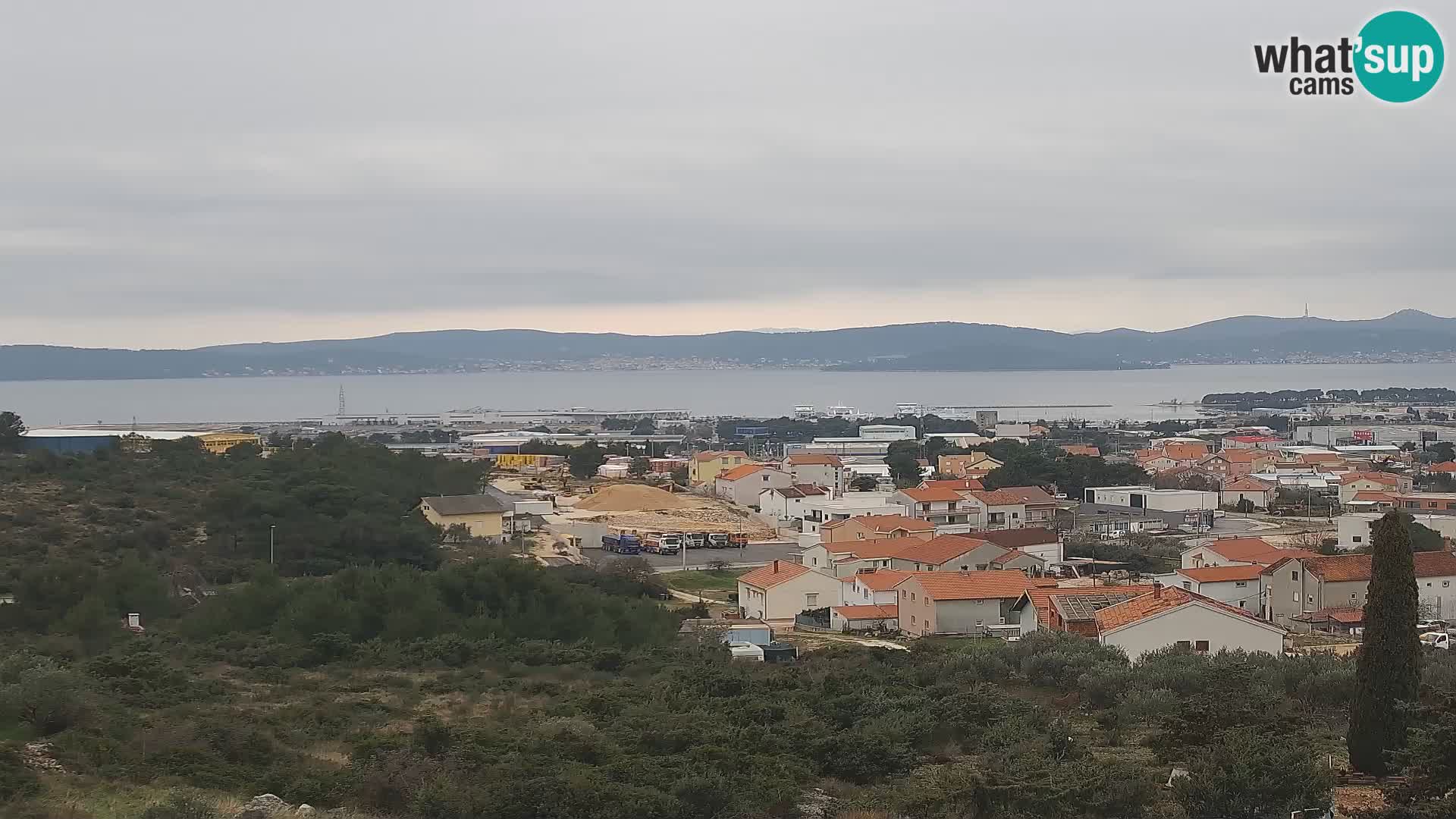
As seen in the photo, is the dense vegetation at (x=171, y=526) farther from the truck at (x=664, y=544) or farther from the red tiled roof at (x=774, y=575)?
the red tiled roof at (x=774, y=575)

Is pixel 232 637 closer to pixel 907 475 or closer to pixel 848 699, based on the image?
pixel 848 699

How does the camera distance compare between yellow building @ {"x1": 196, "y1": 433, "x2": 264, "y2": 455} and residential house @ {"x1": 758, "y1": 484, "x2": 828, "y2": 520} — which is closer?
residential house @ {"x1": 758, "y1": 484, "x2": 828, "y2": 520}

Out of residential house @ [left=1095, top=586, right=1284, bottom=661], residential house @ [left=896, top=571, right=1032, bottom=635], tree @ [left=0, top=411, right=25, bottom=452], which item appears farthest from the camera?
tree @ [left=0, top=411, right=25, bottom=452]

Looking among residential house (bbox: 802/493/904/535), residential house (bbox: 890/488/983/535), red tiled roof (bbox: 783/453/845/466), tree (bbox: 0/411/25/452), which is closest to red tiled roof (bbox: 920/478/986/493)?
residential house (bbox: 890/488/983/535)

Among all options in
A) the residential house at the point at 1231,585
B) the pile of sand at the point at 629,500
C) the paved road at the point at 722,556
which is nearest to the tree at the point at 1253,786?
the residential house at the point at 1231,585

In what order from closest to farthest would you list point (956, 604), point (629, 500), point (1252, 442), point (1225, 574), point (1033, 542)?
point (956, 604) → point (1225, 574) → point (1033, 542) → point (629, 500) → point (1252, 442)

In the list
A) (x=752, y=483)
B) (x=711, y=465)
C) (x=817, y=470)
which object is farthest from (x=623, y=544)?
(x=711, y=465)

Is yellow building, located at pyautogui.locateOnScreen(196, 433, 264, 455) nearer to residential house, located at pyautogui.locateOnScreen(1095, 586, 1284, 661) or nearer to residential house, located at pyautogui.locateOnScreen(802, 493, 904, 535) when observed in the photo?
residential house, located at pyautogui.locateOnScreen(802, 493, 904, 535)

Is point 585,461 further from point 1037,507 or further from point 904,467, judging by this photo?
point 1037,507
